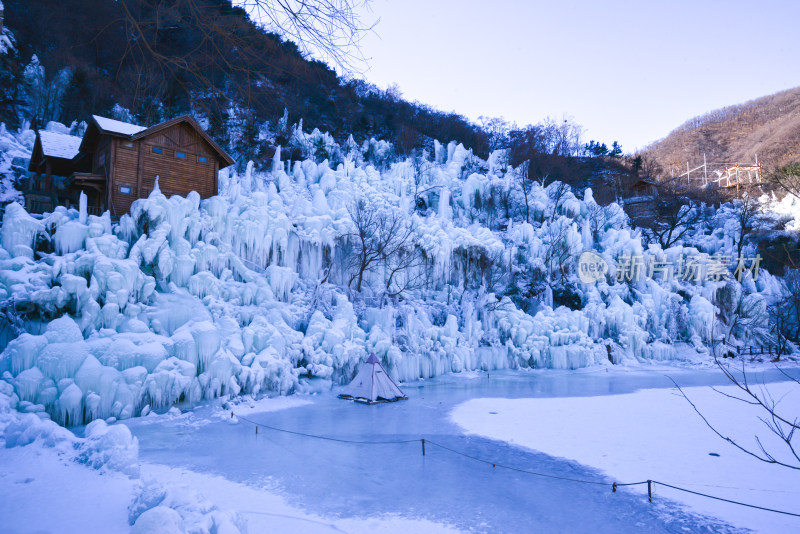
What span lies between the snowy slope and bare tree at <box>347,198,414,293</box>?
1.04 feet

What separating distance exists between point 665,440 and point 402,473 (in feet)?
17.3

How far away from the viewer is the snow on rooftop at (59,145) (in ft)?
52.1

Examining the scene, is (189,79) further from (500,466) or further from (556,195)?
(556,195)

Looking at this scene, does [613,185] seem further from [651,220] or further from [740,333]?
[740,333]

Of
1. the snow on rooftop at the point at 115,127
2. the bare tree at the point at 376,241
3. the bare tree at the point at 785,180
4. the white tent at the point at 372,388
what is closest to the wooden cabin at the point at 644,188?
the bare tree at the point at 376,241

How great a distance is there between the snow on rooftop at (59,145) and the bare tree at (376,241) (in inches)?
420

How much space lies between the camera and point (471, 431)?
349 inches

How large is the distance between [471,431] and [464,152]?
25019 millimetres

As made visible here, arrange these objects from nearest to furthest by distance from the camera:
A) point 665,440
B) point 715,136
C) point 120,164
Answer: point 665,440 → point 120,164 → point 715,136

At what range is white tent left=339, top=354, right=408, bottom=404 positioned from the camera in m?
11.6

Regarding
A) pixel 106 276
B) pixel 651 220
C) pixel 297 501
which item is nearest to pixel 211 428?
pixel 297 501

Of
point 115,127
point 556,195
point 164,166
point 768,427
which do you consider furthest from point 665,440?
point 556,195

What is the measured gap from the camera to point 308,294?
15.4 m

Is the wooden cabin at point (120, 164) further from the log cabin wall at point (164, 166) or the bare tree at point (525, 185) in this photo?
the bare tree at point (525, 185)
